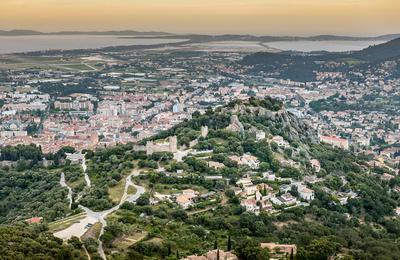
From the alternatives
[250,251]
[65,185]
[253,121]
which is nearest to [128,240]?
[250,251]

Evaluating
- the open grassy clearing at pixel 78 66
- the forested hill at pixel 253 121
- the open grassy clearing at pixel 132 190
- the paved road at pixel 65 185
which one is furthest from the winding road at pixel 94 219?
the open grassy clearing at pixel 78 66

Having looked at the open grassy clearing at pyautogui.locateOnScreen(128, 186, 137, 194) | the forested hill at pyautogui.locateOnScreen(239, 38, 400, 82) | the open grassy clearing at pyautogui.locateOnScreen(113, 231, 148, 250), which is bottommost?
the forested hill at pyautogui.locateOnScreen(239, 38, 400, 82)

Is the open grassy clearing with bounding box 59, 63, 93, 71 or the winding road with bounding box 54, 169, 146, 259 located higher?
the winding road with bounding box 54, 169, 146, 259

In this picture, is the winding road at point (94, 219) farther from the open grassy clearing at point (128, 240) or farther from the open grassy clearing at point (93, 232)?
the open grassy clearing at point (128, 240)

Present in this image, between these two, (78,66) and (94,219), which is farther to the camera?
(78,66)

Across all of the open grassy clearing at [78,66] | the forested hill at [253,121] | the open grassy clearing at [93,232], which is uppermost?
the forested hill at [253,121]

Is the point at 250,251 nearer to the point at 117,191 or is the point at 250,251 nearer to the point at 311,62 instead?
the point at 117,191

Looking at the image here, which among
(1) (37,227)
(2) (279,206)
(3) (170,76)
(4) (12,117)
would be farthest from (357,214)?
(3) (170,76)

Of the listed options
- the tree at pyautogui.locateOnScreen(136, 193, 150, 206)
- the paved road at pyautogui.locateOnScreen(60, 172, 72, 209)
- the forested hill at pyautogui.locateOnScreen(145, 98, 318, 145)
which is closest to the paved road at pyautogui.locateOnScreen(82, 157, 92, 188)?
the paved road at pyautogui.locateOnScreen(60, 172, 72, 209)

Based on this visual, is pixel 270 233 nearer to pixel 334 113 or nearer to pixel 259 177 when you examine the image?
pixel 259 177

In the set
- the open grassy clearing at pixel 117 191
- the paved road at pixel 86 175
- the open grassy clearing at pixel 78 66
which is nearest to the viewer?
the open grassy clearing at pixel 117 191

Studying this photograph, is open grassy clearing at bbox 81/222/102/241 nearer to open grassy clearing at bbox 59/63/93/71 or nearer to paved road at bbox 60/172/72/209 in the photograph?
paved road at bbox 60/172/72/209
